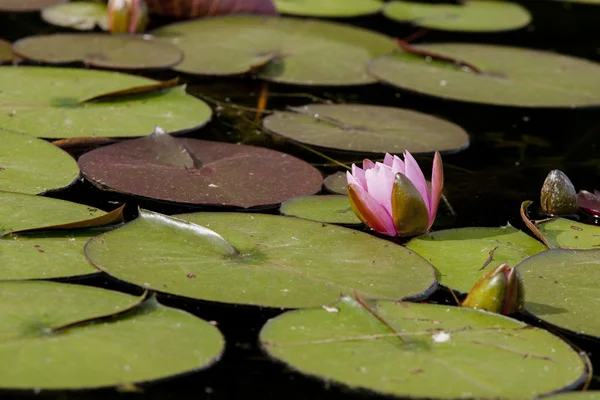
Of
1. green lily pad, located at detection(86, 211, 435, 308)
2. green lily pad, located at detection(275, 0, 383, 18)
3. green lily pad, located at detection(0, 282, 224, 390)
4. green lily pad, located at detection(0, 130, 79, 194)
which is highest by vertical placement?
green lily pad, located at detection(275, 0, 383, 18)

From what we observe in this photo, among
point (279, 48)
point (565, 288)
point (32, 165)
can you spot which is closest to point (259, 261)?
point (565, 288)

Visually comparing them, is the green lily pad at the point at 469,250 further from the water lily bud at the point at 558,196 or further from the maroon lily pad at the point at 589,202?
the maroon lily pad at the point at 589,202

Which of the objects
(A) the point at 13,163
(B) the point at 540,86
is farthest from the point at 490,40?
(A) the point at 13,163

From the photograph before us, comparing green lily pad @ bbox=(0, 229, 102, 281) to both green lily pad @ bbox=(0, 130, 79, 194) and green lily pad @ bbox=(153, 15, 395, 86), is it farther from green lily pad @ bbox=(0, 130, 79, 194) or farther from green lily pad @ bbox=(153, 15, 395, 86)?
green lily pad @ bbox=(153, 15, 395, 86)

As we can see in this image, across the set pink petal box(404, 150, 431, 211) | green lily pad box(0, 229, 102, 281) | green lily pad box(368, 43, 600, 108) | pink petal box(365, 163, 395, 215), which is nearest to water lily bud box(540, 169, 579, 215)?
pink petal box(404, 150, 431, 211)

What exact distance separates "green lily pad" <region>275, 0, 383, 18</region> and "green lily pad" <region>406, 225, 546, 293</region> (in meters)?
2.93

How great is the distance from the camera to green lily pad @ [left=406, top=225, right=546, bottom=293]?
7.91 ft

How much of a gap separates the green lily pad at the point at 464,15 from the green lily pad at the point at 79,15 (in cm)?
170

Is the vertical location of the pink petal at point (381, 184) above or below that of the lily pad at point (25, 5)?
above

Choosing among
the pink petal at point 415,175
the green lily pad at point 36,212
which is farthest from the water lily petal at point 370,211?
the green lily pad at point 36,212

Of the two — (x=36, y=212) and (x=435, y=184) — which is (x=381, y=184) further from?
(x=36, y=212)

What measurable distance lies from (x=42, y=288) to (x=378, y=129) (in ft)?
5.59

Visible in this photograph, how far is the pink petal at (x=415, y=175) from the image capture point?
2553 mm

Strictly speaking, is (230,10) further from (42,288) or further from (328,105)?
(42,288)
